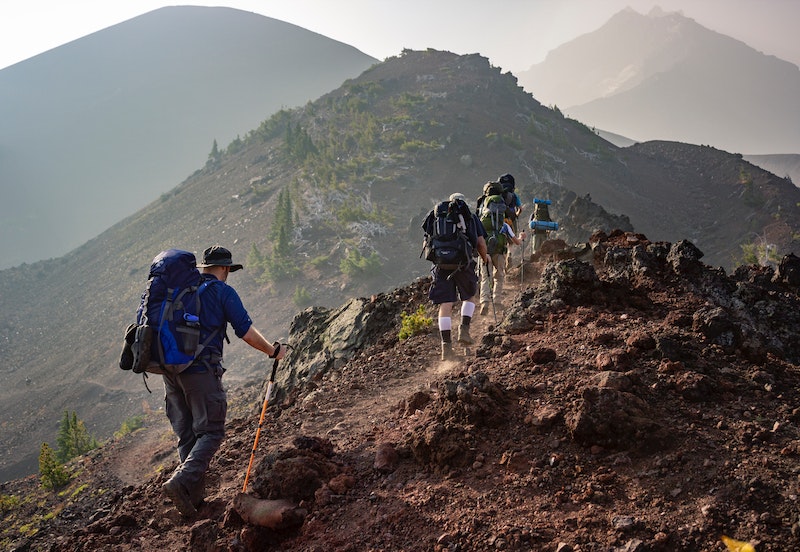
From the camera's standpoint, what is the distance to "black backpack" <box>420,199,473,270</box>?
6488 mm

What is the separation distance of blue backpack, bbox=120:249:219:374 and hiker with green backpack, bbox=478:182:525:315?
4701 mm

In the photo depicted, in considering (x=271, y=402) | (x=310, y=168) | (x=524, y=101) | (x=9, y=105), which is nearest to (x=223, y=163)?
(x=310, y=168)

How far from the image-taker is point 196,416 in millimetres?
4496

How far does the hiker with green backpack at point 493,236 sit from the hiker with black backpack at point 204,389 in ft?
14.6

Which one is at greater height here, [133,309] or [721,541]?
[133,309]

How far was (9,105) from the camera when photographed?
136 metres

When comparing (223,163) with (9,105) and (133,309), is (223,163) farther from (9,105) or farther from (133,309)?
(9,105)

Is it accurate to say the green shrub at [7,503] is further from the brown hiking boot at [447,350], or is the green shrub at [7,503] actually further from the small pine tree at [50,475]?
the brown hiking boot at [447,350]

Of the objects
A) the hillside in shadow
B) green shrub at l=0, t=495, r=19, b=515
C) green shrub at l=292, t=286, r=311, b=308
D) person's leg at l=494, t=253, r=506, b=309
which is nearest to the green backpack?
person's leg at l=494, t=253, r=506, b=309

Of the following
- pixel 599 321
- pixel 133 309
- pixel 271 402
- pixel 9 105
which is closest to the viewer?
pixel 599 321

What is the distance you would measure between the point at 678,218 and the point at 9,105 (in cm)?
15427

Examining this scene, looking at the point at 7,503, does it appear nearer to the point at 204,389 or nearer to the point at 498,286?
the point at 498,286

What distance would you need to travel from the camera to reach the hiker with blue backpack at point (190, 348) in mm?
4309

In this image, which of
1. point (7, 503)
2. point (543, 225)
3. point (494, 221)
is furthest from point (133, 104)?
point (494, 221)
